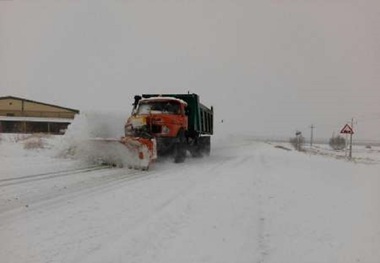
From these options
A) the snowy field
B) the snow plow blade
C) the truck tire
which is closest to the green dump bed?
the truck tire

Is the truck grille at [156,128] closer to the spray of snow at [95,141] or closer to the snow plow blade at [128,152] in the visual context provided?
the spray of snow at [95,141]

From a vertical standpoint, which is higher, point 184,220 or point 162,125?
point 162,125

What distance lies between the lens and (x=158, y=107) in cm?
1862

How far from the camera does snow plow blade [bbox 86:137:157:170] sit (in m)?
15.4

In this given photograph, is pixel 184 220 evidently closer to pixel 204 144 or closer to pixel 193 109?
pixel 193 109

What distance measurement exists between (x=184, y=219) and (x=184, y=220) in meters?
0.07

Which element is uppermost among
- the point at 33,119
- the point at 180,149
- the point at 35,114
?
the point at 35,114

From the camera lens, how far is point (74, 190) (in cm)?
966

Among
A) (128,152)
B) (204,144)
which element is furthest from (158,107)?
(204,144)

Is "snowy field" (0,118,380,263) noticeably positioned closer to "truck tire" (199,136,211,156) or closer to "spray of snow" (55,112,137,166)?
"spray of snow" (55,112,137,166)

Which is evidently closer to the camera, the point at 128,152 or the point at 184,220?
the point at 184,220

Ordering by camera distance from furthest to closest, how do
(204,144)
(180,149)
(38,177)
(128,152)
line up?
(204,144)
(180,149)
(128,152)
(38,177)

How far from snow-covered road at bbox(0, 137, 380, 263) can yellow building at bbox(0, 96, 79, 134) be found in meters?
56.2

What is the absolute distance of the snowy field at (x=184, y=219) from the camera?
5.54 metres
